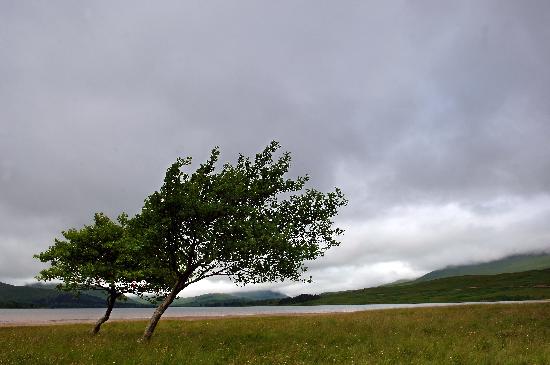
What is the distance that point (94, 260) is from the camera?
31.1 m

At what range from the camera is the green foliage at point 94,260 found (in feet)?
97.5

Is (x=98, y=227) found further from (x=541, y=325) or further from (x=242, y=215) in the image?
(x=541, y=325)

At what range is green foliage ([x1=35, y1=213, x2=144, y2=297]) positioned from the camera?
29.7 metres

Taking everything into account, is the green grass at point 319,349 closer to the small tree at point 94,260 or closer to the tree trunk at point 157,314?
the tree trunk at point 157,314

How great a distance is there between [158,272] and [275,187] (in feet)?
34.2

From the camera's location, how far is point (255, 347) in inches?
910

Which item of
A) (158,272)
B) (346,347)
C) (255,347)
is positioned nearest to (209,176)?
(158,272)

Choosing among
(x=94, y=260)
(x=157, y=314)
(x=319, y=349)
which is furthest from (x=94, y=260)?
(x=319, y=349)

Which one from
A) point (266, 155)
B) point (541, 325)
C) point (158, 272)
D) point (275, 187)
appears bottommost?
point (541, 325)

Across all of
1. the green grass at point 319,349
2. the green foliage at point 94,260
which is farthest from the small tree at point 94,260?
the green grass at point 319,349

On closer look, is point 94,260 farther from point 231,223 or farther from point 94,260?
point 231,223

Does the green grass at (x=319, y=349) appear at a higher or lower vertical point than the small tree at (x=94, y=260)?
lower

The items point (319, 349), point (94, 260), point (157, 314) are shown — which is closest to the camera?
point (319, 349)

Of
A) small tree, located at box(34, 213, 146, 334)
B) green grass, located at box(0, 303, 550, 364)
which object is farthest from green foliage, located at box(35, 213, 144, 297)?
green grass, located at box(0, 303, 550, 364)
